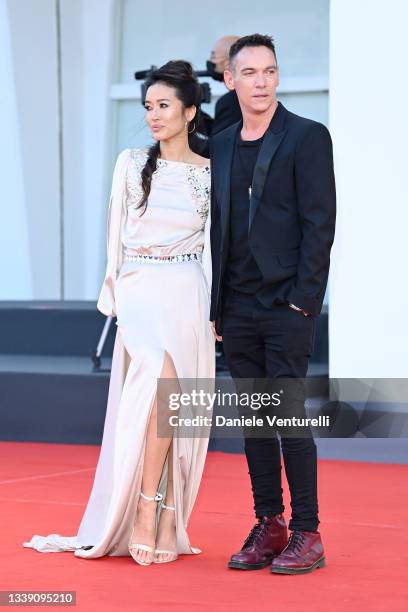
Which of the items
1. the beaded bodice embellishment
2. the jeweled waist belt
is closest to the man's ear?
the beaded bodice embellishment

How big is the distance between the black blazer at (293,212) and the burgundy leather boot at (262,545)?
23.7 inches

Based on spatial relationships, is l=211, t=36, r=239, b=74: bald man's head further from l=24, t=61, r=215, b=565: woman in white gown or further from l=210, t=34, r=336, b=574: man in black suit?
l=210, t=34, r=336, b=574: man in black suit

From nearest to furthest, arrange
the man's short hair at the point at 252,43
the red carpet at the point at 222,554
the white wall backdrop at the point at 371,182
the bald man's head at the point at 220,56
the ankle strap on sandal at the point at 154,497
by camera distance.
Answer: the red carpet at the point at 222,554 < the man's short hair at the point at 252,43 < the ankle strap on sandal at the point at 154,497 < the white wall backdrop at the point at 371,182 < the bald man's head at the point at 220,56

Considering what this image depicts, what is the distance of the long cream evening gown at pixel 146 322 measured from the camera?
3.06m

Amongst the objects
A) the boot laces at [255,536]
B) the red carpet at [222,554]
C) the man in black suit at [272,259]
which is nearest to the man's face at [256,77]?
the man in black suit at [272,259]

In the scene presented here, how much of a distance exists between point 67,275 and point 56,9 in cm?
201

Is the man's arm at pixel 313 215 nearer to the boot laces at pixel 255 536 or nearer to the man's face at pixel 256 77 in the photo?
the man's face at pixel 256 77

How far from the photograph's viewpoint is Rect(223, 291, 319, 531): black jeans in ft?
9.16

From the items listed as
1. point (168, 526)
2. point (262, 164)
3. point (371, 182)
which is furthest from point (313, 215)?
point (371, 182)

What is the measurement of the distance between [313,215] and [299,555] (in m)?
0.87

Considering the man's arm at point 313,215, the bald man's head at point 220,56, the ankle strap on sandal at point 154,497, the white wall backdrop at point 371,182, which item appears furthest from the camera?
the bald man's head at point 220,56

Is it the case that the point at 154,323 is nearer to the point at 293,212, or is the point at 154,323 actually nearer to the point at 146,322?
the point at 146,322

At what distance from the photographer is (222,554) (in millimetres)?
3100

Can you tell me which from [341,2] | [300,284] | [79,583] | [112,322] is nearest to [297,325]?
[300,284]
